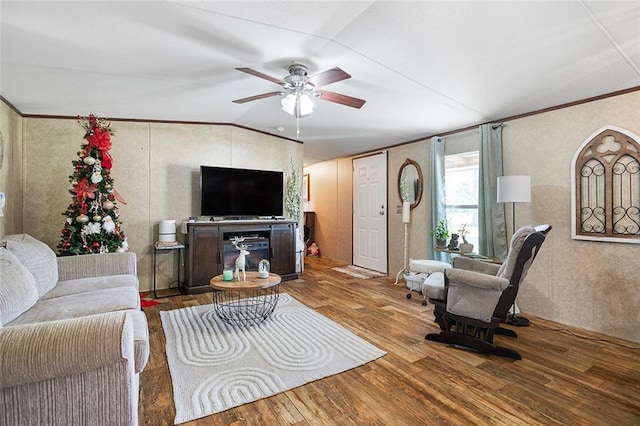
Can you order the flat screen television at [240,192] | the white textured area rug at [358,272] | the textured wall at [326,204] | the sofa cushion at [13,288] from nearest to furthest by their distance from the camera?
the sofa cushion at [13,288] → the flat screen television at [240,192] → the white textured area rug at [358,272] → the textured wall at [326,204]

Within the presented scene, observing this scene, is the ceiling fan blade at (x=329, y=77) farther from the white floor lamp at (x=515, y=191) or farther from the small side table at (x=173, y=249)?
the small side table at (x=173, y=249)

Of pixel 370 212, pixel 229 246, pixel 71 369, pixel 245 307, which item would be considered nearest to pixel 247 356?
pixel 245 307

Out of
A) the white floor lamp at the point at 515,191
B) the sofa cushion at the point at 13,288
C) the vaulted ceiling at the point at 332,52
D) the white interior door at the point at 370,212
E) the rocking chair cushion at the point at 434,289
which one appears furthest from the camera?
the white interior door at the point at 370,212

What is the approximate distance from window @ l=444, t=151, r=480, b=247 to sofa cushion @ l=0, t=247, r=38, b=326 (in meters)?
4.56

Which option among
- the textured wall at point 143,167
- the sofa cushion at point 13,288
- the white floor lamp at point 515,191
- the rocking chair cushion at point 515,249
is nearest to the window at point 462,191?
A: the white floor lamp at point 515,191

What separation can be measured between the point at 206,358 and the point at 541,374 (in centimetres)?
251

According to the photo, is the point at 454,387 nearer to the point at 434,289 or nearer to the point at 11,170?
the point at 434,289

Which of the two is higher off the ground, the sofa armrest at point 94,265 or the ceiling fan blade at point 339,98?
the ceiling fan blade at point 339,98

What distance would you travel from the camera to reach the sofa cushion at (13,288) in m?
1.66

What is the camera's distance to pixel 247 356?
239 centimetres

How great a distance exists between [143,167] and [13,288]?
9.29ft

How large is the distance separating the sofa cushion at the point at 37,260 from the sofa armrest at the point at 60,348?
3.94 ft

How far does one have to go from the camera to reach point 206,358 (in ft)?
7.73

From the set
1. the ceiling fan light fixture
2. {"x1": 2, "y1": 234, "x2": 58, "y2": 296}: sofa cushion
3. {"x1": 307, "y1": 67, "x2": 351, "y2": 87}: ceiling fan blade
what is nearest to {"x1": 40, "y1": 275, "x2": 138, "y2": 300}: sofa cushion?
{"x1": 2, "y1": 234, "x2": 58, "y2": 296}: sofa cushion
